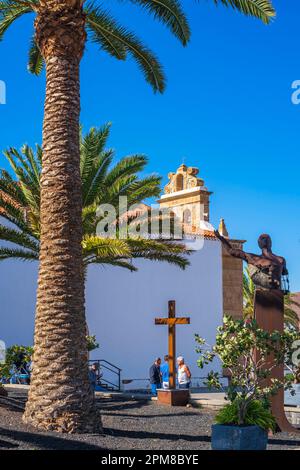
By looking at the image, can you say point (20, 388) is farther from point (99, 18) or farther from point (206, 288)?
point (206, 288)

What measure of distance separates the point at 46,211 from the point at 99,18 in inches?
212

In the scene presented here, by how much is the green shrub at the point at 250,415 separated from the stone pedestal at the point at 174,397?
23.7ft

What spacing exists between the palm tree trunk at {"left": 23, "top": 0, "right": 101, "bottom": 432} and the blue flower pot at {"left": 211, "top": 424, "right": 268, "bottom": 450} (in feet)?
9.33

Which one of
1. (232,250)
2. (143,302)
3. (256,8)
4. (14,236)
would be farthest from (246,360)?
(143,302)

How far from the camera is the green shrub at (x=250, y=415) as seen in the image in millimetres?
9781

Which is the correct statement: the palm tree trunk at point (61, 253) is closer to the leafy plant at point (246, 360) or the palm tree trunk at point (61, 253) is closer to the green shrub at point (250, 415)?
the leafy plant at point (246, 360)

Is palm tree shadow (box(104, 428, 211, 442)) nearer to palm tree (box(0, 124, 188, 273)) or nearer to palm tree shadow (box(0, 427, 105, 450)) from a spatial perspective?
palm tree shadow (box(0, 427, 105, 450))

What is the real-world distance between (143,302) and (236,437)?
2082cm

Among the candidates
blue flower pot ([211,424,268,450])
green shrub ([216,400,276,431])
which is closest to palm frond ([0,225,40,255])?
green shrub ([216,400,276,431])

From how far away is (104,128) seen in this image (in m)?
19.7

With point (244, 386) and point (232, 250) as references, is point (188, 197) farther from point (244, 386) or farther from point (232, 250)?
point (244, 386)

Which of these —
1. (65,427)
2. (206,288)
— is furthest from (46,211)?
(206,288)

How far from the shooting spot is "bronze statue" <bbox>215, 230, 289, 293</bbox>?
12.5m

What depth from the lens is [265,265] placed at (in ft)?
41.1
